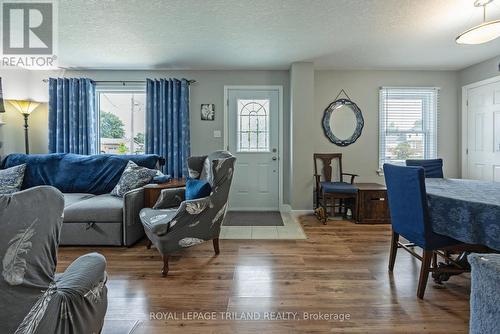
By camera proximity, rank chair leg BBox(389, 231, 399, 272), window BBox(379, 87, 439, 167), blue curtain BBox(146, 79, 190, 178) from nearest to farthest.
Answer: chair leg BBox(389, 231, 399, 272), blue curtain BBox(146, 79, 190, 178), window BBox(379, 87, 439, 167)

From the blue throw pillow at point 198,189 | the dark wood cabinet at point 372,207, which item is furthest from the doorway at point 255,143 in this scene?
the blue throw pillow at point 198,189

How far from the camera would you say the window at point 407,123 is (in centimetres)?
470

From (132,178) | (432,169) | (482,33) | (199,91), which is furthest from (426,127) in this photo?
(132,178)

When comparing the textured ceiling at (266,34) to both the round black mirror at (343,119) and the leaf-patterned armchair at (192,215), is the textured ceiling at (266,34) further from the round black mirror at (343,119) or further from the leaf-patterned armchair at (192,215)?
the leaf-patterned armchair at (192,215)

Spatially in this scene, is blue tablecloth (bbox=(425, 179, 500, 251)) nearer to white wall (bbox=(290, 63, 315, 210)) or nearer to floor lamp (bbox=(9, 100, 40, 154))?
white wall (bbox=(290, 63, 315, 210))

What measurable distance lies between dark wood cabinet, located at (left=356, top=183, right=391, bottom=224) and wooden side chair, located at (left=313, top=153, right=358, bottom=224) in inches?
5.2

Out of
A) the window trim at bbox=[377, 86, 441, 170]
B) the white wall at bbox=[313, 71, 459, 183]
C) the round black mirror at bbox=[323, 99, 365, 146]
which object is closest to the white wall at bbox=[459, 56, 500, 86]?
the white wall at bbox=[313, 71, 459, 183]

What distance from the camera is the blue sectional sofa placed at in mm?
2883

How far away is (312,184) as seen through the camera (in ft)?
14.5

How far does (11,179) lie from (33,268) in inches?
129

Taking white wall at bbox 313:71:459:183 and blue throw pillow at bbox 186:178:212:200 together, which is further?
white wall at bbox 313:71:459:183

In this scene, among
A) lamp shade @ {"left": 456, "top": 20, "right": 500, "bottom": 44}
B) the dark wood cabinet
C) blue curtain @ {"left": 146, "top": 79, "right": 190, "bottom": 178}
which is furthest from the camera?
blue curtain @ {"left": 146, "top": 79, "right": 190, "bottom": 178}

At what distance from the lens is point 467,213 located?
1617 mm

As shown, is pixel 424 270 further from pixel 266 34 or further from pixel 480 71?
pixel 480 71
